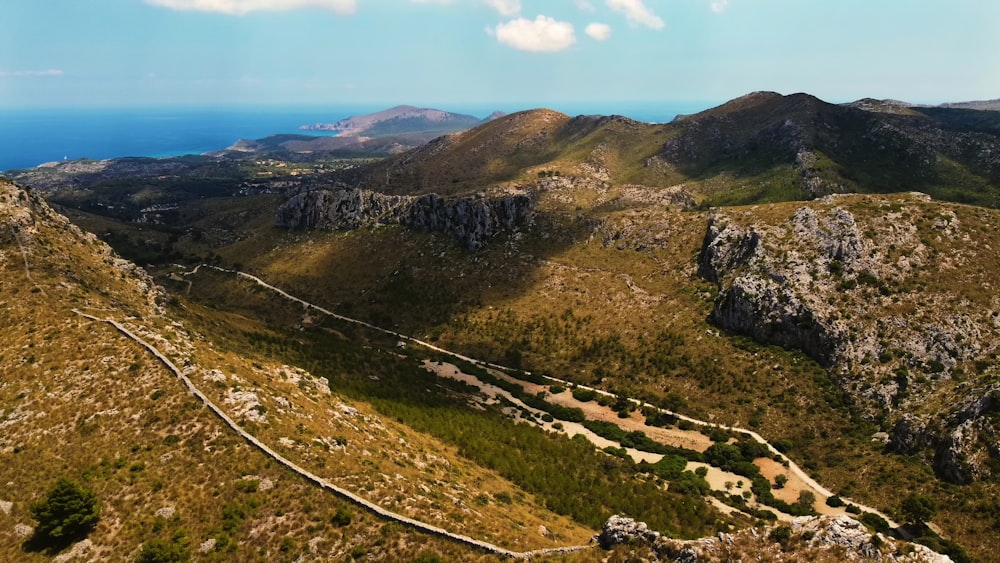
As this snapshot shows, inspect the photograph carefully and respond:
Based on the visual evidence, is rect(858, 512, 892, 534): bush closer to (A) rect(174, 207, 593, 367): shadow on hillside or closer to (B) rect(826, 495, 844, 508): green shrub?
(B) rect(826, 495, 844, 508): green shrub

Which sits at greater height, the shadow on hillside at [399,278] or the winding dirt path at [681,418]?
the shadow on hillside at [399,278]

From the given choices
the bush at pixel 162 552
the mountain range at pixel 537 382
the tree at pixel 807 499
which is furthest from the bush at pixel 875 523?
the bush at pixel 162 552

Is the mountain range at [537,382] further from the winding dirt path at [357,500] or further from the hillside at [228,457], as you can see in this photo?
the winding dirt path at [357,500]

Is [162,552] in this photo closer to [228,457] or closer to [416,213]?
[228,457]

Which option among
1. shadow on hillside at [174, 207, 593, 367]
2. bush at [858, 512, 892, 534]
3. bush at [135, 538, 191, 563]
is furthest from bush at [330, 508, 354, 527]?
shadow on hillside at [174, 207, 593, 367]

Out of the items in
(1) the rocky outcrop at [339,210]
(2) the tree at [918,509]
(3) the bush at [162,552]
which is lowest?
(2) the tree at [918,509]

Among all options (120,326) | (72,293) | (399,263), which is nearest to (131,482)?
(120,326)

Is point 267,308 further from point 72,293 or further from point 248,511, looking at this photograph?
point 248,511
